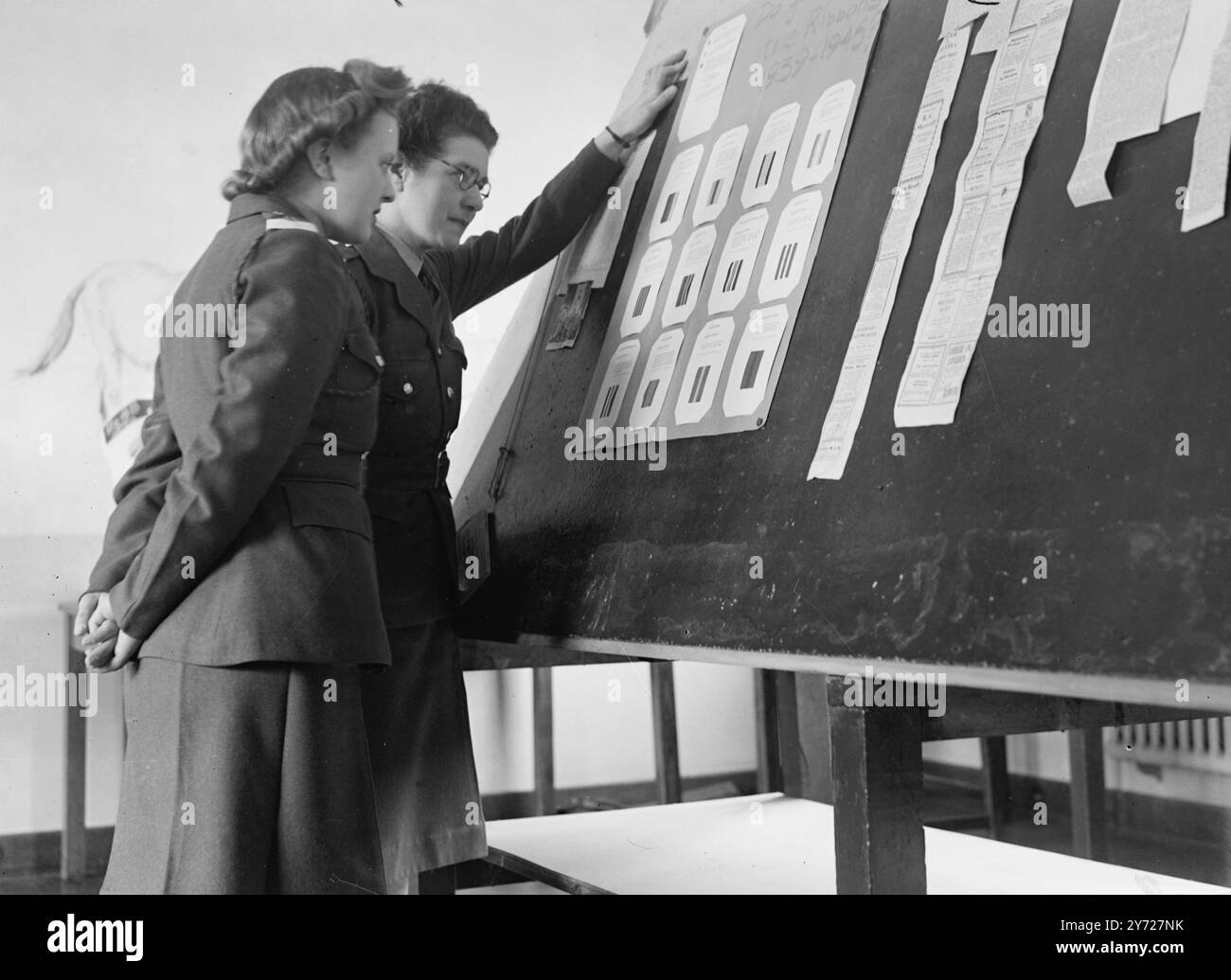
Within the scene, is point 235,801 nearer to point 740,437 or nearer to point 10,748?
point 740,437

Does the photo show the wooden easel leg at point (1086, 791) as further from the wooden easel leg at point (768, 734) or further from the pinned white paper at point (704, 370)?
the pinned white paper at point (704, 370)

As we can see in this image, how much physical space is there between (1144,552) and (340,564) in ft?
2.77

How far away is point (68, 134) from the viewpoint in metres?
2.93

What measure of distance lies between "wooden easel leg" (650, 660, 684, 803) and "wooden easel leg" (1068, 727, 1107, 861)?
3.69 feet

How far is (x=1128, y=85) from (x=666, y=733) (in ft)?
10.0

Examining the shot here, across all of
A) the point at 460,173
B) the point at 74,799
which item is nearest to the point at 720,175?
the point at 460,173

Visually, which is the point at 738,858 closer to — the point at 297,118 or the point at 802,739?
the point at 802,739

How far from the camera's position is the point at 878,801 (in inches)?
42.8

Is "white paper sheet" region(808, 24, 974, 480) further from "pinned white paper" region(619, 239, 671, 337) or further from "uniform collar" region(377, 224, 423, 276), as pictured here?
"uniform collar" region(377, 224, 423, 276)

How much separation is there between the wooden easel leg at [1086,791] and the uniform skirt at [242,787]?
2421 millimetres

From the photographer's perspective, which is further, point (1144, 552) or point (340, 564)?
point (340, 564)
